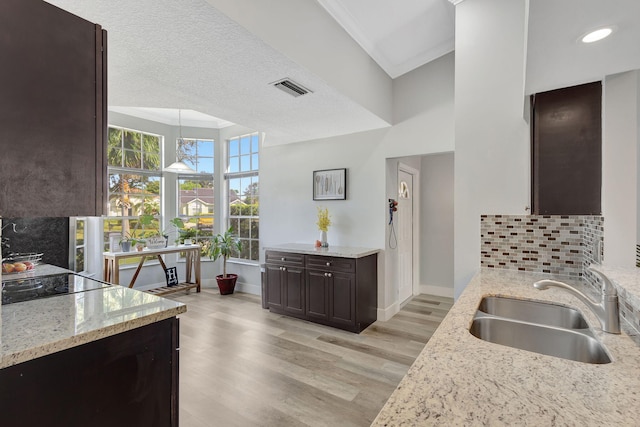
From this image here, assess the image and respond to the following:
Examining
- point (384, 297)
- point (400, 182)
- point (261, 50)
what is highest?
point (261, 50)

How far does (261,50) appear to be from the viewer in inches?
76.9

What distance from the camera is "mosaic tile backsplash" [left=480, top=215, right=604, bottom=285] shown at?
78.2 inches

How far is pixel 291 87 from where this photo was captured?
255cm

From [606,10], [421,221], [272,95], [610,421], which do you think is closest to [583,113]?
[606,10]

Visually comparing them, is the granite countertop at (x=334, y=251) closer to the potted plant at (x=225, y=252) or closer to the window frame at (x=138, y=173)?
the potted plant at (x=225, y=252)

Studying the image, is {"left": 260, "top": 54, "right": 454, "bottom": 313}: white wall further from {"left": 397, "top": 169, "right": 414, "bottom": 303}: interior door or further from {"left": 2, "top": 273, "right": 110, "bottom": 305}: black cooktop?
{"left": 2, "top": 273, "right": 110, "bottom": 305}: black cooktop

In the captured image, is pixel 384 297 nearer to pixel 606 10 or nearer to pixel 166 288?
pixel 606 10

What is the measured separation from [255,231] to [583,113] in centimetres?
451

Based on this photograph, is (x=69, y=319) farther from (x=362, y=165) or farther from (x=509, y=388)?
(x=362, y=165)

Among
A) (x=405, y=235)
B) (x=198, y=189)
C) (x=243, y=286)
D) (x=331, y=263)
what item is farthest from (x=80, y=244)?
(x=405, y=235)

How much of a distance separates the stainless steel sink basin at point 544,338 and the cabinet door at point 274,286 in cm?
283

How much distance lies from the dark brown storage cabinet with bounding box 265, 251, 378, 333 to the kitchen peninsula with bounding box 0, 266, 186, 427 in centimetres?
224

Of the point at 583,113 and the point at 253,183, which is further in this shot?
the point at 253,183

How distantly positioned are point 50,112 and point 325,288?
117 inches
